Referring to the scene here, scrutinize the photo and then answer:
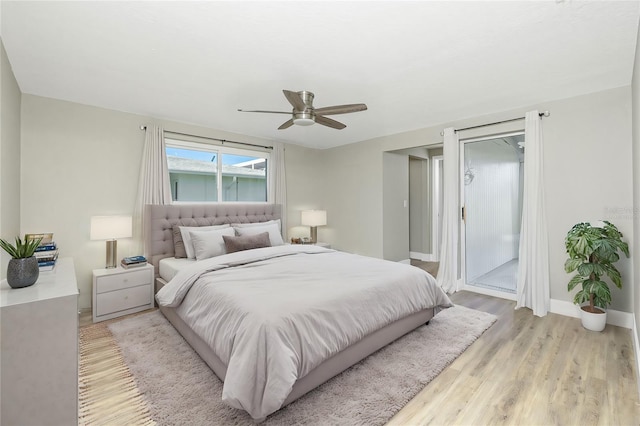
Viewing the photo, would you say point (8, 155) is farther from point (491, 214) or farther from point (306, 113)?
point (491, 214)

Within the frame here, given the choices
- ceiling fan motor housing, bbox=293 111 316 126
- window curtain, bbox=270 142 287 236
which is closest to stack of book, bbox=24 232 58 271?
ceiling fan motor housing, bbox=293 111 316 126

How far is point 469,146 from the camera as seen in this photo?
4.24 metres

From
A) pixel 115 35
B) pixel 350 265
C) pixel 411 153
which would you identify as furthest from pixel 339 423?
pixel 411 153

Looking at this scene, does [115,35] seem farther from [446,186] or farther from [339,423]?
[446,186]

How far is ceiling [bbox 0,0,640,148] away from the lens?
1810 mm

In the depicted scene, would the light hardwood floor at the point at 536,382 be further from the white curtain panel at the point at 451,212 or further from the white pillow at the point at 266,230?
the white pillow at the point at 266,230

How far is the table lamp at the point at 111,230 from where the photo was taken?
126 inches

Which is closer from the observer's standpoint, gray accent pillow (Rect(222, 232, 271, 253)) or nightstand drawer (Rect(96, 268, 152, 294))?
nightstand drawer (Rect(96, 268, 152, 294))

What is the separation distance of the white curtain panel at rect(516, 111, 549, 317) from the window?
3868mm

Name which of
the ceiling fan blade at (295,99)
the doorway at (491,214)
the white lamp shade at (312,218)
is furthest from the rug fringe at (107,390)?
the doorway at (491,214)

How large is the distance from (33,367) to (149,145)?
9.96 feet

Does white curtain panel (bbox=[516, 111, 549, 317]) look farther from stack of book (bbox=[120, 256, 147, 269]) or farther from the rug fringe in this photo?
stack of book (bbox=[120, 256, 147, 269])

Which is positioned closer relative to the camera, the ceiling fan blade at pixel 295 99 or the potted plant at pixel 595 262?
the ceiling fan blade at pixel 295 99

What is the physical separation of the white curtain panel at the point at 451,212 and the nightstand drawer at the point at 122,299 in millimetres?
3942
